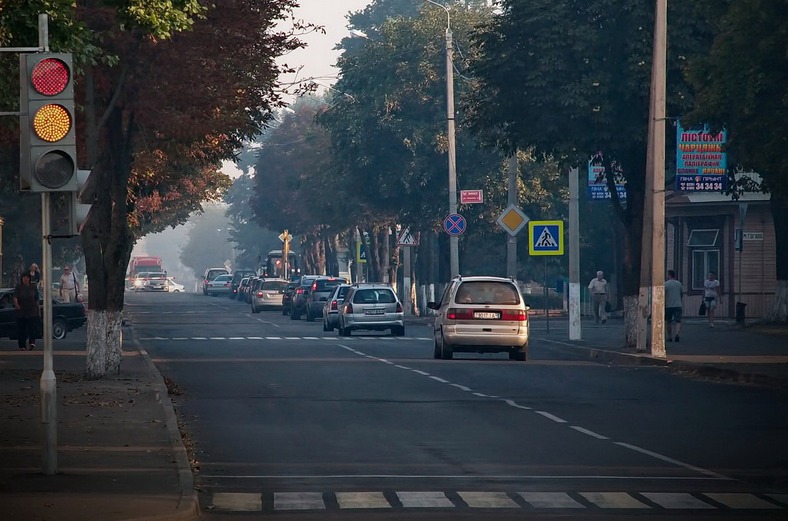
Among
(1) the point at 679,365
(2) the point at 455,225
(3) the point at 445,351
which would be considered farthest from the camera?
(2) the point at 455,225

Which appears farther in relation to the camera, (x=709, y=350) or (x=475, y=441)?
(x=709, y=350)

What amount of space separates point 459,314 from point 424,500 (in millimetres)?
20802

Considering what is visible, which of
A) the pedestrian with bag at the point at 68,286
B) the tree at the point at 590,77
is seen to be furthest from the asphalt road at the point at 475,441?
the pedestrian with bag at the point at 68,286

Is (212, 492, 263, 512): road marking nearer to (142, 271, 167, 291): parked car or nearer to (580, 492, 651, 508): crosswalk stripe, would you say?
(580, 492, 651, 508): crosswalk stripe

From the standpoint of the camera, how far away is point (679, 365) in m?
31.1

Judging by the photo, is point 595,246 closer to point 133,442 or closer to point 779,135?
point 779,135

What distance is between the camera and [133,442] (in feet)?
54.2

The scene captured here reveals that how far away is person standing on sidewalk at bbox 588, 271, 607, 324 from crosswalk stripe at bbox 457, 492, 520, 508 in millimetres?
42684

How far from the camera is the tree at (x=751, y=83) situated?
A: 106ft

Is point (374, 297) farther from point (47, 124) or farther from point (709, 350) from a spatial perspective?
point (47, 124)

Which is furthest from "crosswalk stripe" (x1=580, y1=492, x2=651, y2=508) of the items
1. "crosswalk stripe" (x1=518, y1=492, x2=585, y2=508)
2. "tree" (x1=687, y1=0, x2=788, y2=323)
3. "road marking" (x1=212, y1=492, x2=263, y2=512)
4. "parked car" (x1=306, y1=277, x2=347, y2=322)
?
"parked car" (x1=306, y1=277, x2=347, y2=322)

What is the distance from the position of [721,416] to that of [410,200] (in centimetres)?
4776

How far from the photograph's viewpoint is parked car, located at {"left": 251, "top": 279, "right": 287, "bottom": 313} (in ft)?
259

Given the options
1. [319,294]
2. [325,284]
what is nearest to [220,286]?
[319,294]
